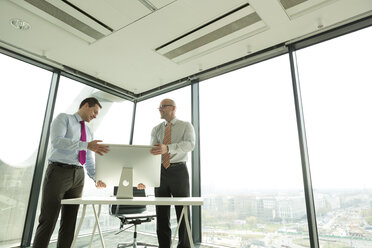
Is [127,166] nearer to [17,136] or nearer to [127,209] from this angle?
[127,209]

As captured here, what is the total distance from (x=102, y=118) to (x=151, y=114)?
3.02 feet

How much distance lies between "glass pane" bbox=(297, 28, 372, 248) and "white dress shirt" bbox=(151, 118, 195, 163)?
1452 mm

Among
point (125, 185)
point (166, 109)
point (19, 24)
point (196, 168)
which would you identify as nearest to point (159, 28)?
point (166, 109)

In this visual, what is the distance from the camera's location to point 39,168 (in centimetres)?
328

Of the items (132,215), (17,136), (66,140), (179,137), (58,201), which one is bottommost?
(132,215)

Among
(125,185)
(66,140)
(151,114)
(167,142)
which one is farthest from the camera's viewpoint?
(151,114)

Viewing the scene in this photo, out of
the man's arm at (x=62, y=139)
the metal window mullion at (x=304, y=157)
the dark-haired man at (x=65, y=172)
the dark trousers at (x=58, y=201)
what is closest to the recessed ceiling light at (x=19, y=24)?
the dark-haired man at (x=65, y=172)

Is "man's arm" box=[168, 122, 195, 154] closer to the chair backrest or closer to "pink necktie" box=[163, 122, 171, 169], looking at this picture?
"pink necktie" box=[163, 122, 171, 169]

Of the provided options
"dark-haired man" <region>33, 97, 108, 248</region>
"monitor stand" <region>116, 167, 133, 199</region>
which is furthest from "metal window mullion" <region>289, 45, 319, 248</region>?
"dark-haired man" <region>33, 97, 108, 248</region>

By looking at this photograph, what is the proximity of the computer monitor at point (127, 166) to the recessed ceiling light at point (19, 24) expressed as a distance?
214 centimetres

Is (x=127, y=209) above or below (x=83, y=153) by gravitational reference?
below

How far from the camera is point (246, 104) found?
11.0 feet

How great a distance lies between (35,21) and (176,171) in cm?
234

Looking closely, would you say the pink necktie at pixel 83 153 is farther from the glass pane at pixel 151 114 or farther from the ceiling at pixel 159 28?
the glass pane at pixel 151 114
